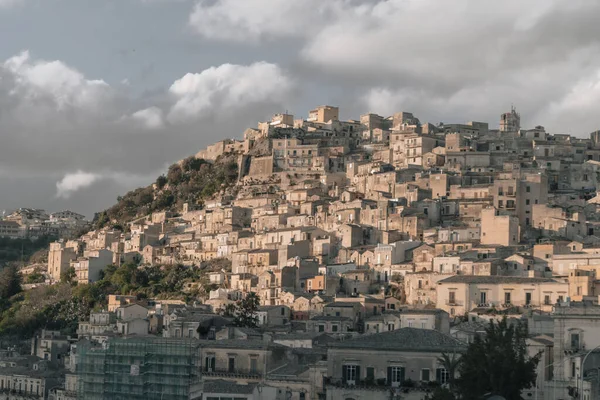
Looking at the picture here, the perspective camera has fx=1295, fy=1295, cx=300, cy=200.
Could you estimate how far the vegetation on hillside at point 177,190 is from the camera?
12581 cm

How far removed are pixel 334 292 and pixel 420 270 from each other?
584 centimetres

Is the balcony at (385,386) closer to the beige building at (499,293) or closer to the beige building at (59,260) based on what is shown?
the beige building at (499,293)

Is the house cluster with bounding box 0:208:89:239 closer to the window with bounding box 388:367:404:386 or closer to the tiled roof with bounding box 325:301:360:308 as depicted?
the tiled roof with bounding box 325:301:360:308

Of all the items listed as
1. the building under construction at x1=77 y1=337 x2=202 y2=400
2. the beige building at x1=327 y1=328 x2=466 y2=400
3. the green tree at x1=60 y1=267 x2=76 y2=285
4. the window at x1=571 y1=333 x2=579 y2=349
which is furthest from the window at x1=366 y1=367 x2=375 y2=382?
the green tree at x1=60 y1=267 x2=76 y2=285

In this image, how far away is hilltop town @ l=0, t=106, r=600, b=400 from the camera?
5119cm

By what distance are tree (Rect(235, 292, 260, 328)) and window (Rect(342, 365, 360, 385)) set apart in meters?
23.3

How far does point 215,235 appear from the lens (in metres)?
106

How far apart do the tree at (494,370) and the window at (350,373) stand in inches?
187

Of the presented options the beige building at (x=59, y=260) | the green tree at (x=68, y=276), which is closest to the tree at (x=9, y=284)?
the beige building at (x=59, y=260)

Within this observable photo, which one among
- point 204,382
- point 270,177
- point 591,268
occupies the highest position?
point 270,177

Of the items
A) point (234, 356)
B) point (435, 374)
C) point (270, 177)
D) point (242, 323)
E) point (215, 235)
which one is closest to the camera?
point (435, 374)

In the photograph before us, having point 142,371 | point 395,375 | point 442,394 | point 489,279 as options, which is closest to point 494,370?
point 442,394

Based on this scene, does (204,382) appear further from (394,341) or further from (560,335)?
(560,335)

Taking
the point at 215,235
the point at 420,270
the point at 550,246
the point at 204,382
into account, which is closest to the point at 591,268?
the point at 550,246
